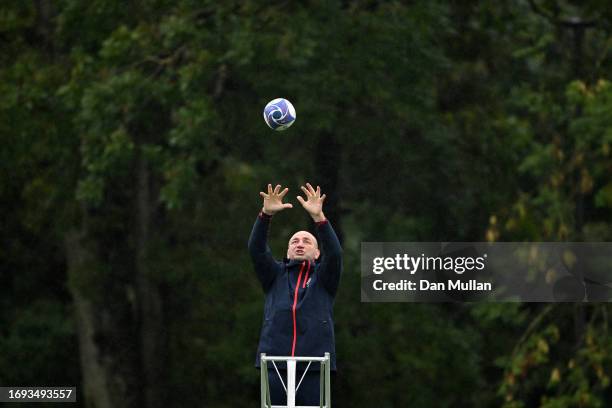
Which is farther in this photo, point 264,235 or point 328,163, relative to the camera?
point 328,163

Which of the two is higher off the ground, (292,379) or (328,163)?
(328,163)

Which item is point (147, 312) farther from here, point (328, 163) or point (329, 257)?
point (329, 257)

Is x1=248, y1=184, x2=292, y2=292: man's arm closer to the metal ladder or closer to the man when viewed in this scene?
the man

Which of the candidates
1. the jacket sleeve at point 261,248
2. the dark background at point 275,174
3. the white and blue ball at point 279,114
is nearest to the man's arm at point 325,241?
the jacket sleeve at point 261,248

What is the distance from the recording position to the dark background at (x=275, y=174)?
20.9 metres

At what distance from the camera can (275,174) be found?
2414 cm

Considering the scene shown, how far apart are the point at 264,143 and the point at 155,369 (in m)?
4.28

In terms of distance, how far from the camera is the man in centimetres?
1032

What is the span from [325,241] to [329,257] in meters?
0.14

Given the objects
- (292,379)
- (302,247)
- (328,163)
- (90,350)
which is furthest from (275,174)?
(292,379)

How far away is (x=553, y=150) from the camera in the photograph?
20891 mm

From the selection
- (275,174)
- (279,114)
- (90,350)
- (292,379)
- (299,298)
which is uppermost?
(275,174)

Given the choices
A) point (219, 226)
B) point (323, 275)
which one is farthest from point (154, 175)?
point (323, 275)

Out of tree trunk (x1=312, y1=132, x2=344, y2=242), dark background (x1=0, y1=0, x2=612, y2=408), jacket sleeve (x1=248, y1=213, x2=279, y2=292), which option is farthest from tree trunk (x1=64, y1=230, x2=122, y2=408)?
jacket sleeve (x1=248, y1=213, x2=279, y2=292)
